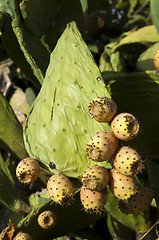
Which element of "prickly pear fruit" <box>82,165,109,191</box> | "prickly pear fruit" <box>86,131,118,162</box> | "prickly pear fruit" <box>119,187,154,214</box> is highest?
"prickly pear fruit" <box>86,131,118,162</box>

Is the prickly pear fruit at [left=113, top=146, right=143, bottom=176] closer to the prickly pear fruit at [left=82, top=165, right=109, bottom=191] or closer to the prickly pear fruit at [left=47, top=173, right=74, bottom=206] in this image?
the prickly pear fruit at [left=82, top=165, right=109, bottom=191]

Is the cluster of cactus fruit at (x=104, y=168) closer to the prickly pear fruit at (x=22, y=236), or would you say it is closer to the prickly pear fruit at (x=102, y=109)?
the prickly pear fruit at (x=102, y=109)

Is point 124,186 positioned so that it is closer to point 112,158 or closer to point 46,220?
point 112,158

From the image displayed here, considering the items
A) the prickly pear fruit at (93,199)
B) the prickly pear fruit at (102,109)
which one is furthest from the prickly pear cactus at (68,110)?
the prickly pear fruit at (93,199)

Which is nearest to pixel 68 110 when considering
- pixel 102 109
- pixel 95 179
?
pixel 102 109

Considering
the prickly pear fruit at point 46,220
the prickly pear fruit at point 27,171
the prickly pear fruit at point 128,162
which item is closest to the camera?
the prickly pear fruit at point 128,162

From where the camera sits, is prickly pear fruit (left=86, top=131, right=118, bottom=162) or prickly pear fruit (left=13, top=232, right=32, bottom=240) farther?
prickly pear fruit (left=13, top=232, right=32, bottom=240)

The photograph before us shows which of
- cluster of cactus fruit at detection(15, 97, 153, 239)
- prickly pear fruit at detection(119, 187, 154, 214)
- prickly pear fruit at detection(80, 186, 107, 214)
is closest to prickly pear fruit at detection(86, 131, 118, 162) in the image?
cluster of cactus fruit at detection(15, 97, 153, 239)
